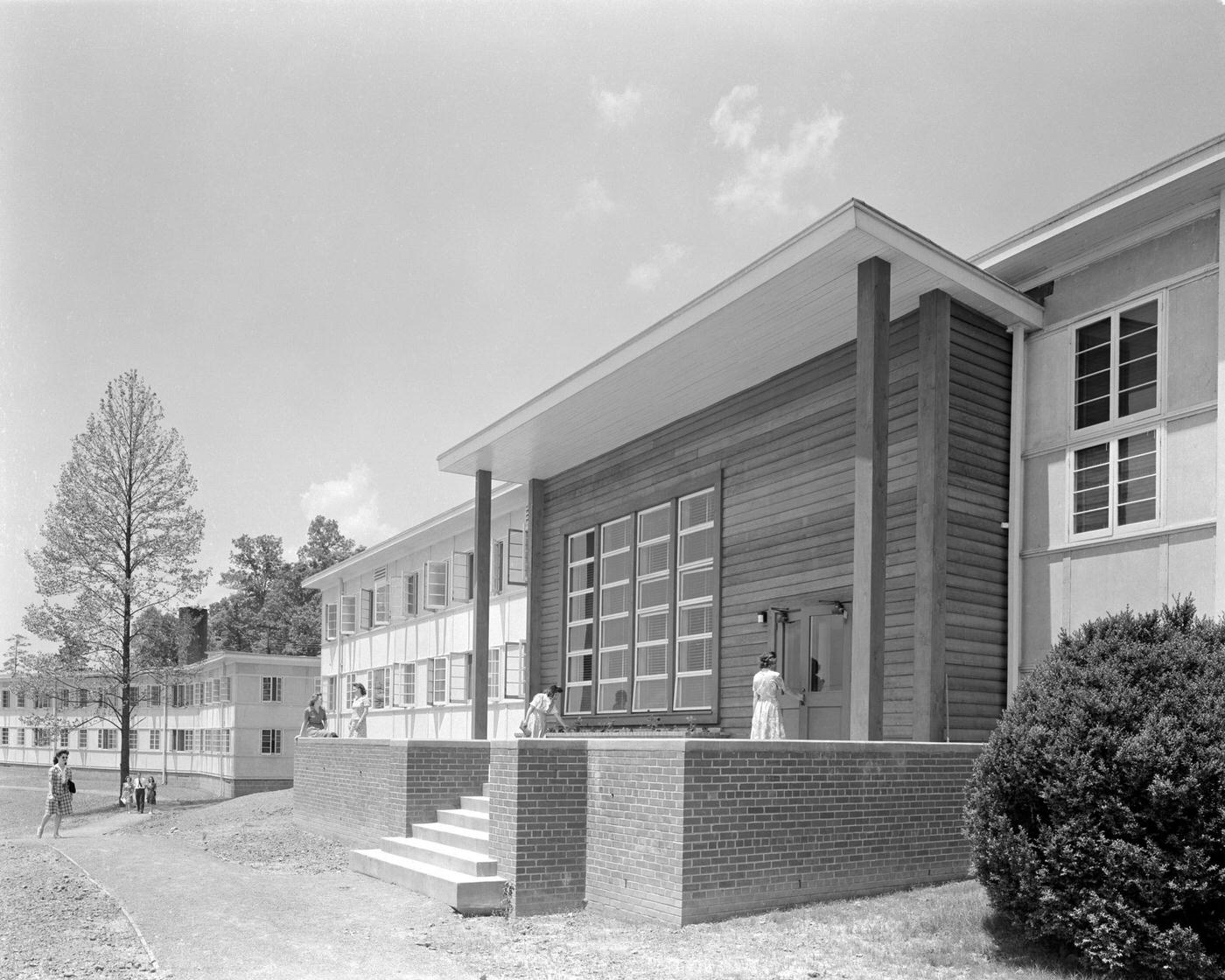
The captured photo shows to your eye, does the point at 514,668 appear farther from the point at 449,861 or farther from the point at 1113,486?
the point at 1113,486

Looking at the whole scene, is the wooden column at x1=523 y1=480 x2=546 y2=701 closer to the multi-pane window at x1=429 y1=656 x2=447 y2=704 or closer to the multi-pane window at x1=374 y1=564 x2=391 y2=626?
the multi-pane window at x1=429 y1=656 x2=447 y2=704

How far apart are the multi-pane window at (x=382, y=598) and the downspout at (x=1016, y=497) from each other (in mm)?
21369

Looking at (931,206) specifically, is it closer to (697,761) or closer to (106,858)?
(697,761)

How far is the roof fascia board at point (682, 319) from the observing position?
11.0 meters

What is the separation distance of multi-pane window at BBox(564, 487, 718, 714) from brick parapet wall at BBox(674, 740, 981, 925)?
563 cm

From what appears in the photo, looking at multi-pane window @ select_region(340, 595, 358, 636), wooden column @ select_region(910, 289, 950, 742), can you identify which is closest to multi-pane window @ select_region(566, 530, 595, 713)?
wooden column @ select_region(910, 289, 950, 742)

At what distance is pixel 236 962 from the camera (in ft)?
27.3

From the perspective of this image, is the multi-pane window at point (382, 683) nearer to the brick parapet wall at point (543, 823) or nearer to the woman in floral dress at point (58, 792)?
the woman in floral dress at point (58, 792)

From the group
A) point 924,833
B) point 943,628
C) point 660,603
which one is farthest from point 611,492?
point 924,833

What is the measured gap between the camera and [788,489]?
14945 mm

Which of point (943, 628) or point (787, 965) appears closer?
point (787, 965)

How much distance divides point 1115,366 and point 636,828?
268 inches

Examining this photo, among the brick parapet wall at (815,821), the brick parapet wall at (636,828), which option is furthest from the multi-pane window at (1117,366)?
the brick parapet wall at (636,828)

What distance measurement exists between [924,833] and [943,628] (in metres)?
2.17
